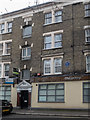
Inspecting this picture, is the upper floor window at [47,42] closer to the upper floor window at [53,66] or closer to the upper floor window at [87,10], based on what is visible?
the upper floor window at [53,66]

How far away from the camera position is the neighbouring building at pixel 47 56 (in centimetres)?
2150

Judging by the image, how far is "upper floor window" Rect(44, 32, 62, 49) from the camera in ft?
77.5

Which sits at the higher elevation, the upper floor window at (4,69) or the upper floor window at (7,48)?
the upper floor window at (7,48)

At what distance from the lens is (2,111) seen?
1877 cm

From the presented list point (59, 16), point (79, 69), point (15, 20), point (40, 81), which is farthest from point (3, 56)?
point (79, 69)

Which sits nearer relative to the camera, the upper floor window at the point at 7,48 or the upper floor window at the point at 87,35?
the upper floor window at the point at 87,35

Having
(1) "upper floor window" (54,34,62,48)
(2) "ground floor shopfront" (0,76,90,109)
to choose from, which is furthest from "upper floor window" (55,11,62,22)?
(2) "ground floor shopfront" (0,76,90,109)

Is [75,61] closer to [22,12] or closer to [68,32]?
[68,32]

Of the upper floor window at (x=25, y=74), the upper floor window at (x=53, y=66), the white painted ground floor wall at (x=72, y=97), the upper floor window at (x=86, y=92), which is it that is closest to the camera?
the upper floor window at (x=86, y=92)

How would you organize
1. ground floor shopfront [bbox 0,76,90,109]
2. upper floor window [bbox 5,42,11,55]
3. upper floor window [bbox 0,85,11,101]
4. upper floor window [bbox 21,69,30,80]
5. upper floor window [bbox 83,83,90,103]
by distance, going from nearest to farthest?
upper floor window [bbox 83,83,90,103], ground floor shopfront [bbox 0,76,90,109], upper floor window [bbox 21,69,30,80], upper floor window [bbox 0,85,11,101], upper floor window [bbox 5,42,11,55]

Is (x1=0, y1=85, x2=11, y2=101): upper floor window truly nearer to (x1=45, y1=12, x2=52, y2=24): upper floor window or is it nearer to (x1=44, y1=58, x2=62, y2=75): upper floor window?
(x1=44, y1=58, x2=62, y2=75): upper floor window

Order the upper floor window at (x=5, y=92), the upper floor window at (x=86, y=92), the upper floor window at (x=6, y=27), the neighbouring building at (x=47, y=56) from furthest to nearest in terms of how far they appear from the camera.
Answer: the upper floor window at (x=6, y=27), the upper floor window at (x=5, y=92), the neighbouring building at (x=47, y=56), the upper floor window at (x=86, y=92)

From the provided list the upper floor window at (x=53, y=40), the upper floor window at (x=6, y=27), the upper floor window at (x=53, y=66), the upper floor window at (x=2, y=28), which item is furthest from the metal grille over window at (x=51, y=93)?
the upper floor window at (x=2, y=28)

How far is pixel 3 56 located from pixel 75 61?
34.9 feet
